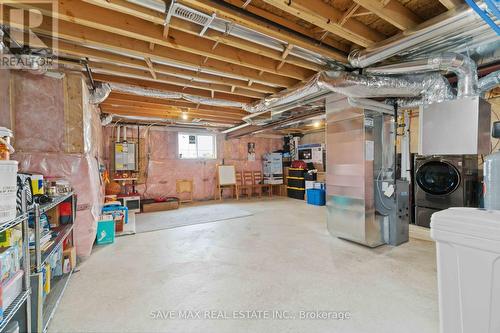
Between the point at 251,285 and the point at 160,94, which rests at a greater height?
the point at 160,94

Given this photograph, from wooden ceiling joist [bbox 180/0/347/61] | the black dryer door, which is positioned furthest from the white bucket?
the black dryer door

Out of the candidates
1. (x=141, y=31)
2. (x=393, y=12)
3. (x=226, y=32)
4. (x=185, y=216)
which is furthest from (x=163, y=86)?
(x=393, y=12)

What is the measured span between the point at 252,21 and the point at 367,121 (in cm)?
209

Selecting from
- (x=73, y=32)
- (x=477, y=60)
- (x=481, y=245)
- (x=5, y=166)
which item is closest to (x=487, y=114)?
(x=477, y=60)

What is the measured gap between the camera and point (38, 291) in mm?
1524

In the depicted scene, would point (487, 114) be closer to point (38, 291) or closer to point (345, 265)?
point (345, 265)

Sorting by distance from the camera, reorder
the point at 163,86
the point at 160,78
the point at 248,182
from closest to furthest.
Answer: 1. the point at 160,78
2. the point at 163,86
3. the point at 248,182

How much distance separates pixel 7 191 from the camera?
113 centimetres

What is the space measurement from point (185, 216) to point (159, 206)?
43.7 inches

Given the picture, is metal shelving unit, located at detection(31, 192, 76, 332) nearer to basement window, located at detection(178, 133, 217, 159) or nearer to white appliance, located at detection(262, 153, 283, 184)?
basement window, located at detection(178, 133, 217, 159)

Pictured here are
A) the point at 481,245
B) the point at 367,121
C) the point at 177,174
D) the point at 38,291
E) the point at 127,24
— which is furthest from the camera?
the point at 177,174

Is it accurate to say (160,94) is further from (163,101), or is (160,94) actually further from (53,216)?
(53,216)

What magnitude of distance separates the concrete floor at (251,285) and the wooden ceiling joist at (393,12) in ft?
7.79

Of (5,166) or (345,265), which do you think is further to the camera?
(345,265)
